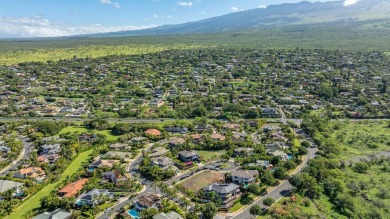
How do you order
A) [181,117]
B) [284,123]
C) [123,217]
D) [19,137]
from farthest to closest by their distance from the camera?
[181,117], [284,123], [19,137], [123,217]

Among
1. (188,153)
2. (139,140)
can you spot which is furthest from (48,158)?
(188,153)

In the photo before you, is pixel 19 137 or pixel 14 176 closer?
pixel 14 176

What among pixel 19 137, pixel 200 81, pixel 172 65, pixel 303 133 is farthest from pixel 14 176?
pixel 172 65

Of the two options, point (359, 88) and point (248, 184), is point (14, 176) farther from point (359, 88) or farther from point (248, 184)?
point (359, 88)

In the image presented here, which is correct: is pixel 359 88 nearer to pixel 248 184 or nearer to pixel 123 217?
pixel 248 184

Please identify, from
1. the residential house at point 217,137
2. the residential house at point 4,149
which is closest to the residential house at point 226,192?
the residential house at point 217,137

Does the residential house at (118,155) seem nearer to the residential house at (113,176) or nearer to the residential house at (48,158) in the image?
the residential house at (113,176)

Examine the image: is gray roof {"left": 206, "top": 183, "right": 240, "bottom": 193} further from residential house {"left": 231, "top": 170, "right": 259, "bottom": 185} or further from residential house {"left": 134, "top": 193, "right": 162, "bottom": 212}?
residential house {"left": 134, "top": 193, "right": 162, "bottom": 212}

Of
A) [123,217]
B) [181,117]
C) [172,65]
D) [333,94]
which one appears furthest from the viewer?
[172,65]
